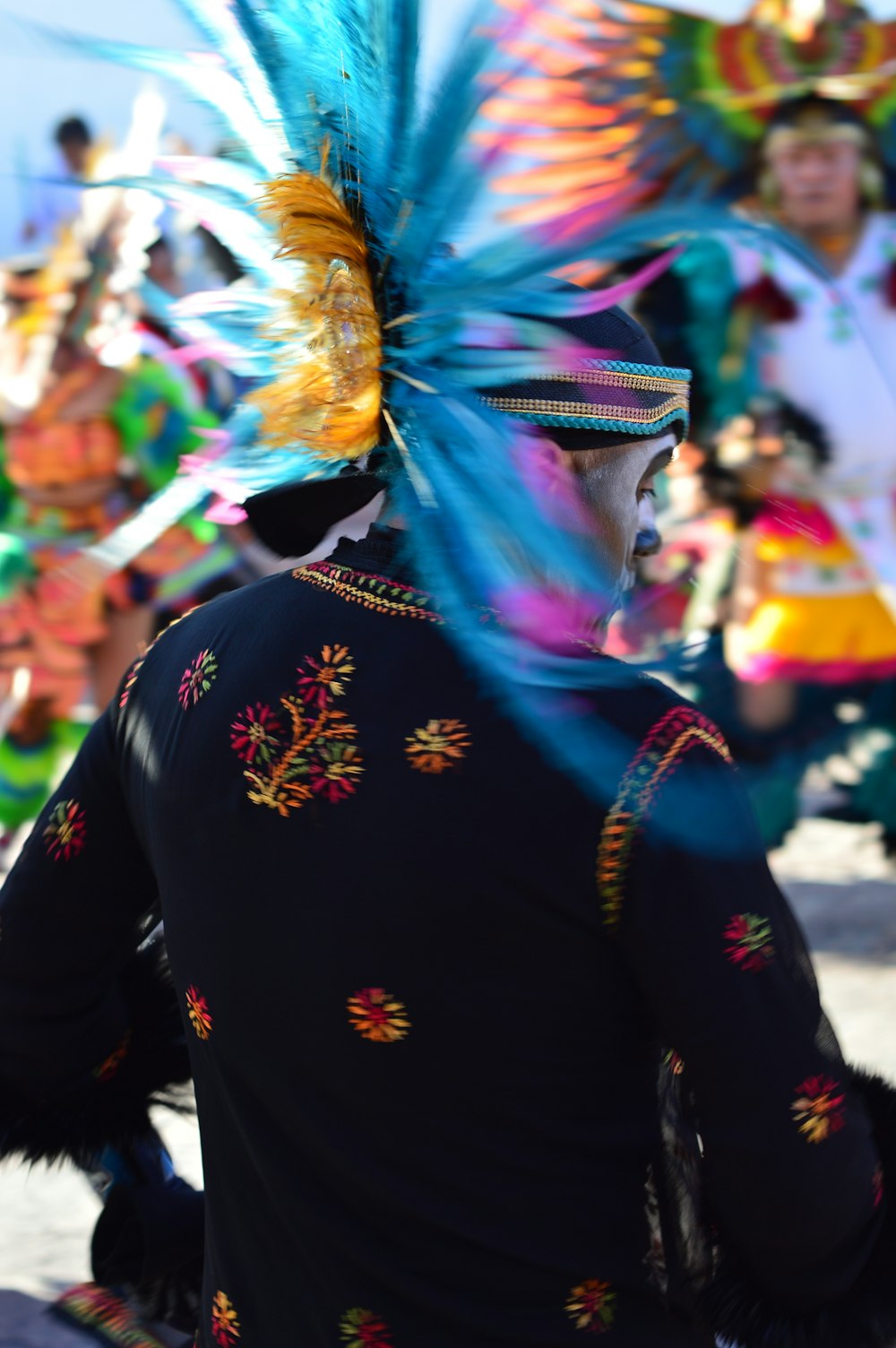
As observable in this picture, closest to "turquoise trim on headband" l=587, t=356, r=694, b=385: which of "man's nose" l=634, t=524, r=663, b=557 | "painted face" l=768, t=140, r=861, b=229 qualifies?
"man's nose" l=634, t=524, r=663, b=557

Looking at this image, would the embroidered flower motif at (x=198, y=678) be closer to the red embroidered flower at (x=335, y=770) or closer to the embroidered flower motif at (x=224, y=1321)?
the red embroidered flower at (x=335, y=770)

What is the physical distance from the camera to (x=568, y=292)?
3.05ft

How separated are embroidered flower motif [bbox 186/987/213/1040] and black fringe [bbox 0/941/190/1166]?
0.91ft

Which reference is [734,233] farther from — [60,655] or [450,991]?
[60,655]

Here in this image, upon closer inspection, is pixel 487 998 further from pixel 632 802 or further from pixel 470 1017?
pixel 632 802

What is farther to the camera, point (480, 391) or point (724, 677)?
point (724, 677)

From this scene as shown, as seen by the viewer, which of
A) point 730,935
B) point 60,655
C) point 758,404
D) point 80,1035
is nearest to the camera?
point 730,935

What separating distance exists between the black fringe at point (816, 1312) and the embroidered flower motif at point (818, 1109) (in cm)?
11

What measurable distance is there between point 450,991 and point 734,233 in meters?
0.49

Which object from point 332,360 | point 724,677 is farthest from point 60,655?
point 332,360

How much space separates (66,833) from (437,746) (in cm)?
42

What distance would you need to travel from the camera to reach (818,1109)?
2.98ft

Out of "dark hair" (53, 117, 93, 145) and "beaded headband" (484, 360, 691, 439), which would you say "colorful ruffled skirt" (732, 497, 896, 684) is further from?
"beaded headband" (484, 360, 691, 439)

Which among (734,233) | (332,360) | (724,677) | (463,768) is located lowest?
(724,677)
